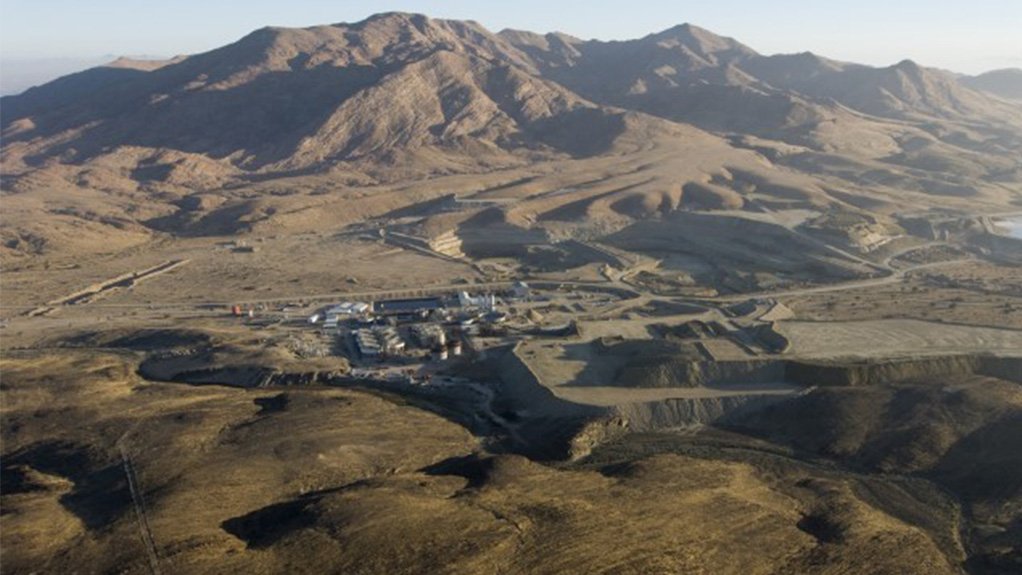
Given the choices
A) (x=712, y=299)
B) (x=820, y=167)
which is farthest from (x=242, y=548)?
(x=820, y=167)

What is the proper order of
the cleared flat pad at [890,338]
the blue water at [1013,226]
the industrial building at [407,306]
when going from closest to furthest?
the cleared flat pad at [890,338] < the industrial building at [407,306] < the blue water at [1013,226]

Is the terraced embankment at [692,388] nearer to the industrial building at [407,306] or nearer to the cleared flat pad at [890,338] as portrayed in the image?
the cleared flat pad at [890,338]

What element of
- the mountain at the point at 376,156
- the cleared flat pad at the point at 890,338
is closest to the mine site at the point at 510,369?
the cleared flat pad at the point at 890,338

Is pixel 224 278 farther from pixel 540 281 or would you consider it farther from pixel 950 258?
pixel 950 258

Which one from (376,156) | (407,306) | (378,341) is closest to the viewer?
(378,341)

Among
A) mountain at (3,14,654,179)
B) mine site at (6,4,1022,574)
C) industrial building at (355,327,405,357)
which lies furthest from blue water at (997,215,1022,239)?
industrial building at (355,327,405,357)

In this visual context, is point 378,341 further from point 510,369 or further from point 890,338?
point 890,338

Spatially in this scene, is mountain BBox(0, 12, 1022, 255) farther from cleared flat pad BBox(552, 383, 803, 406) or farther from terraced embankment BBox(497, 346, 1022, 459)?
cleared flat pad BBox(552, 383, 803, 406)

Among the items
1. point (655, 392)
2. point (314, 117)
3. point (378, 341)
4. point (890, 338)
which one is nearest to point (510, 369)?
point (655, 392)
